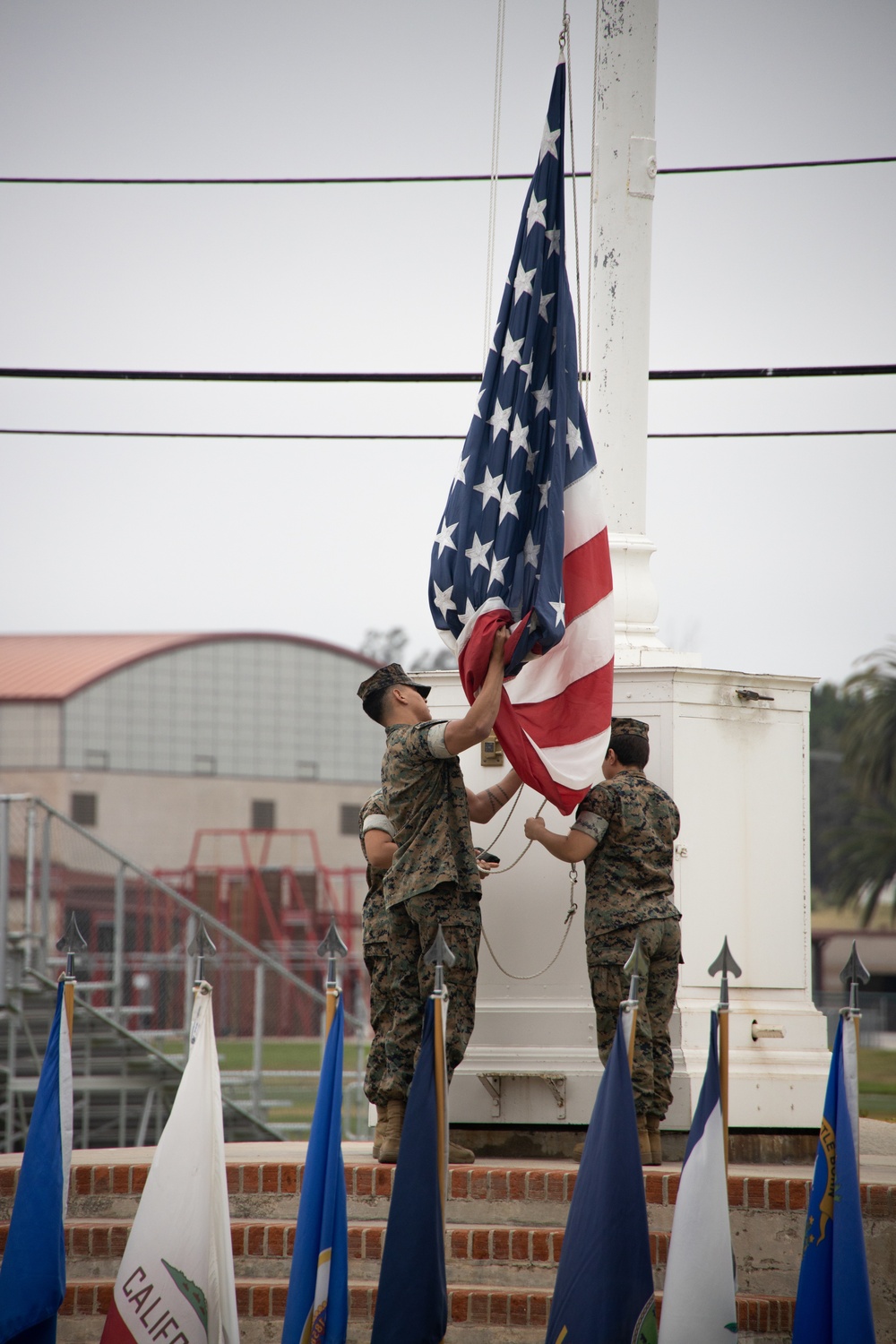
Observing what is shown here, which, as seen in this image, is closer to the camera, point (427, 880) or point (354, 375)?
point (427, 880)

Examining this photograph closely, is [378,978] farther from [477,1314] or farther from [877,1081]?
[877,1081]

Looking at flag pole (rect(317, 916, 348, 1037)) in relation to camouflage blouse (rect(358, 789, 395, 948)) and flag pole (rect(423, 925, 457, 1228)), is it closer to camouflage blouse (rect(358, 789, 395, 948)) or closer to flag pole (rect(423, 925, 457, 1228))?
flag pole (rect(423, 925, 457, 1228))

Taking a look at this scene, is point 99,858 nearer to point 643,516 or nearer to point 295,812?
point 295,812

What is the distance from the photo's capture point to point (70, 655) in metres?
46.6

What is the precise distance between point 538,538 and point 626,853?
133cm

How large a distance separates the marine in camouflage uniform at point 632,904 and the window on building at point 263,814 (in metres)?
41.9

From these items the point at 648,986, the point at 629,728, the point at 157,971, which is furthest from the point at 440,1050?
the point at 157,971

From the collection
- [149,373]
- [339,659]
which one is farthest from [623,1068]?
[339,659]

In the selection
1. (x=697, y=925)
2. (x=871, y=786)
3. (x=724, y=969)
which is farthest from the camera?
(x=871, y=786)

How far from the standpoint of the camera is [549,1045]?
6.51 meters

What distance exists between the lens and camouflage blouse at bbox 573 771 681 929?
19.4ft

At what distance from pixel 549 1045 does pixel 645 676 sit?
171cm

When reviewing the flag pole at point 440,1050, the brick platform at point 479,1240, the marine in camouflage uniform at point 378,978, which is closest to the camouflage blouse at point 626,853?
the marine in camouflage uniform at point 378,978

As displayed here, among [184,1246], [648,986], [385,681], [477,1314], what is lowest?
[477,1314]
